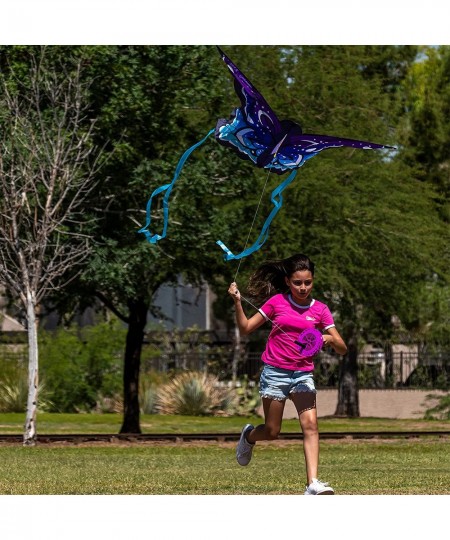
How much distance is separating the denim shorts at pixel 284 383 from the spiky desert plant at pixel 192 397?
26702mm

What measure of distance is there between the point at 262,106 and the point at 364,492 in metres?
3.33

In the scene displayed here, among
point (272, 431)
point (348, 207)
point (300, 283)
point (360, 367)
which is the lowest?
point (272, 431)

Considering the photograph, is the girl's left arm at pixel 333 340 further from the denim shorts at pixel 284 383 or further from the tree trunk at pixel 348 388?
the tree trunk at pixel 348 388

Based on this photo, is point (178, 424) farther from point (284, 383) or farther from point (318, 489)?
point (318, 489)

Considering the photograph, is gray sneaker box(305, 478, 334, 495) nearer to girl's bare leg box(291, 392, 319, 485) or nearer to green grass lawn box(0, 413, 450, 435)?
girl's bare leg box(291, 392, 319, 485)

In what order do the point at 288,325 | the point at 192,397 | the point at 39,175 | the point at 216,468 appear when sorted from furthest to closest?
the point at 192,397 < the point at 39,175 < the point at 216,468 < the point at 288,325

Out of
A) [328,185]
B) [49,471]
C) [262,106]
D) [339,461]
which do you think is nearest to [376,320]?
[328,185]

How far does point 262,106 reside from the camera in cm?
1234

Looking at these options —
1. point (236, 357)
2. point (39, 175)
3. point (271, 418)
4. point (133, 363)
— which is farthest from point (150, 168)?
point (236, 357)

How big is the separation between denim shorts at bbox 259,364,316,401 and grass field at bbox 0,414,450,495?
100 cm

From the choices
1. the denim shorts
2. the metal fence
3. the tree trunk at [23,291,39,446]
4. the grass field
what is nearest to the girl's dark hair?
the denim shorts

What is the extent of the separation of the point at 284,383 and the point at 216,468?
533 cm

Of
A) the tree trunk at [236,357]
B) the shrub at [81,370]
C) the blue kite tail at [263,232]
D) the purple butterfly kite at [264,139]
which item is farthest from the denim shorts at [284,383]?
the tree trunk at [236,357]

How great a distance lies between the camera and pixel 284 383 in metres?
11.5
